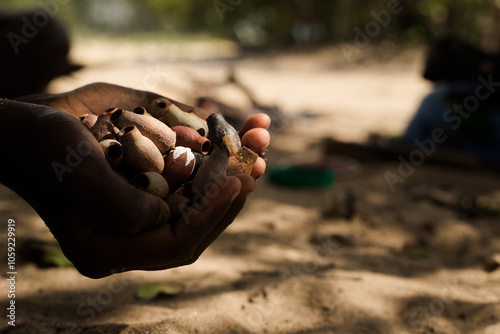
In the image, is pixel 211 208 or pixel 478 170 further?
pixel 478 170

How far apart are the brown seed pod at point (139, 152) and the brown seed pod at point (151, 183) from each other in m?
0.09

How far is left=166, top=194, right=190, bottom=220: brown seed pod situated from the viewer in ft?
4.89

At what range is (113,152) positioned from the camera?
1.63 meters

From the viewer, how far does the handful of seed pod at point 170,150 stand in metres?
1.60

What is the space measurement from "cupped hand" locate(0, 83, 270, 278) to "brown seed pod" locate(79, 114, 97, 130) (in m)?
0.30

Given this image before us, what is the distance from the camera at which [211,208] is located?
4.68ft

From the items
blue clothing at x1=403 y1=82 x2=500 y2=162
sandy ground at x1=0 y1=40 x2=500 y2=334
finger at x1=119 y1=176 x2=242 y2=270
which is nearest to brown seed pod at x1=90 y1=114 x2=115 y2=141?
finger at x1=119 y1=176 x2=242 y2=270

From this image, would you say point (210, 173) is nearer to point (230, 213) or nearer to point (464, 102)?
point (230, 213)

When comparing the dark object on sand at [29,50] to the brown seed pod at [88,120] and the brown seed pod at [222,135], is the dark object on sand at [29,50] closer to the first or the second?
the brown seed pod at [88,120]

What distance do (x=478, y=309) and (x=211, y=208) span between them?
145 cm

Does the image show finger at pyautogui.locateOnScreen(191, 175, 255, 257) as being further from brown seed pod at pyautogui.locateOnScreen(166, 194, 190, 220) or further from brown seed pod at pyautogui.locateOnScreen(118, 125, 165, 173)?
brown seed pod at pyautogui.locateOnScreen(118, 125, 165, 173)

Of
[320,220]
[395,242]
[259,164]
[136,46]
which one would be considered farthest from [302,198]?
[136,46]

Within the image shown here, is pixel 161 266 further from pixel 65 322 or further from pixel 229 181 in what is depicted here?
pixel 65 322

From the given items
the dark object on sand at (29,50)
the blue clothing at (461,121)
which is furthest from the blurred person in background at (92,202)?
the blue clothing at (461,121)
